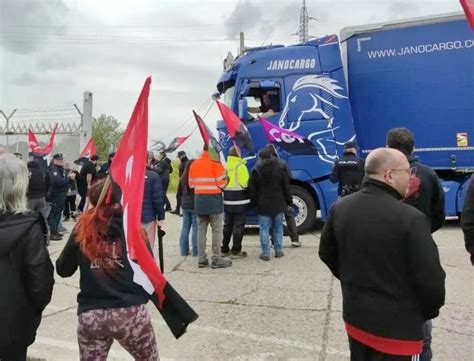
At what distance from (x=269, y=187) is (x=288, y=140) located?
1666 millimetres

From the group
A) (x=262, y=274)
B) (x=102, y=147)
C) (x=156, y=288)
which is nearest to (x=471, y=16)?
(x=156, y=288)

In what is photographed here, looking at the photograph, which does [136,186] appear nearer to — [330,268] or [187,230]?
[330,268]

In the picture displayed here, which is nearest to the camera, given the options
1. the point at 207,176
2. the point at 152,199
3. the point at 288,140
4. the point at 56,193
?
the point at 152,199

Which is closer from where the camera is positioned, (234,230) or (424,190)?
(424,190)

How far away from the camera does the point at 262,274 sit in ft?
22.1

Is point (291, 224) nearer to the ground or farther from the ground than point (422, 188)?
nearer to the ground

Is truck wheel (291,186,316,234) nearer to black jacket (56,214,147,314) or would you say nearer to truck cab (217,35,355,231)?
truck cab (217,35,355,231)

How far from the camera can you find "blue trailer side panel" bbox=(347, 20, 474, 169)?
921 cm

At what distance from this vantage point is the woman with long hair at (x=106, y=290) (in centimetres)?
275

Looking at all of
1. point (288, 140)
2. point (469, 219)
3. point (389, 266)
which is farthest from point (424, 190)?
point (288, 140)

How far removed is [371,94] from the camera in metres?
9.48

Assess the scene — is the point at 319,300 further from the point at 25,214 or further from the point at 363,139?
the point at 363,139

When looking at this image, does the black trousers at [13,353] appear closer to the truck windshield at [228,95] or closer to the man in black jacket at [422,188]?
the man in black jacket at [422,188]

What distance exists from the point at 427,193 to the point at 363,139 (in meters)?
6.05
